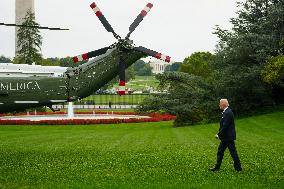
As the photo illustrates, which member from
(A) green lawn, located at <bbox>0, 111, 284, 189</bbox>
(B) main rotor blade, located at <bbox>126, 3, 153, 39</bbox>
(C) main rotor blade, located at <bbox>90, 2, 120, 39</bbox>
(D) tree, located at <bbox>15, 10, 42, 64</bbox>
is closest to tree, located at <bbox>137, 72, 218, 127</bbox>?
(A) green lawn, located at <bbox>0, 111, 284, 189</bbox>

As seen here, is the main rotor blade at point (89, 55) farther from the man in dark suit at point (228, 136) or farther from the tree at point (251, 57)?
the tree at point (251, 57)

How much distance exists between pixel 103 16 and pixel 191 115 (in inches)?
858

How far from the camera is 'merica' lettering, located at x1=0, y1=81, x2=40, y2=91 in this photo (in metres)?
16.5

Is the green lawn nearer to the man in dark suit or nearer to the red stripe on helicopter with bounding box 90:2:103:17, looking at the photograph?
the man in dark suit

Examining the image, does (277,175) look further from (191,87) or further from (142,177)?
(191,87)

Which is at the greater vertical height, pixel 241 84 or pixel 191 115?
pixel 241 84

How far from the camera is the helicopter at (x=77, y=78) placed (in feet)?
54.7

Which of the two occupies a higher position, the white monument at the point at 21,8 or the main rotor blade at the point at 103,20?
the white monument at the point at 21,8

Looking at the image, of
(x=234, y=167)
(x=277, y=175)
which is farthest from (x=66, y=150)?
(x=277, y=175)

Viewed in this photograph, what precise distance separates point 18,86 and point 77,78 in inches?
86.9

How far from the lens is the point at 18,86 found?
54.7 ft

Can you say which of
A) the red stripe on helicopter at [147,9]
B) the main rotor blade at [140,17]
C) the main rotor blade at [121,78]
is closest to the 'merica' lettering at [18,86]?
the main rotor blade at [121,78]


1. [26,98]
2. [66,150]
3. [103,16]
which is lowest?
[66,150]

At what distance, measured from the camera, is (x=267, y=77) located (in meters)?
33.6
